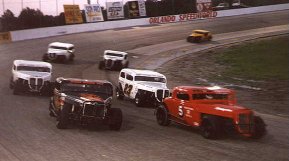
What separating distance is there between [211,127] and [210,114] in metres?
0.53

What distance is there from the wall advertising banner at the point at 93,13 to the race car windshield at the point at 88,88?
43.9m

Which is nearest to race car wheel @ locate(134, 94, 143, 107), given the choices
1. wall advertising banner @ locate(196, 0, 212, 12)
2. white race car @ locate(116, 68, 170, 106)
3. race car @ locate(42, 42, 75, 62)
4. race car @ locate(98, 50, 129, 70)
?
white race car @ locate(116, 68, 170, 106)

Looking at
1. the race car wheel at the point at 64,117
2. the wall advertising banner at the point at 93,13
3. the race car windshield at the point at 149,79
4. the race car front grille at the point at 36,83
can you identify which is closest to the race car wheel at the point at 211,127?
the race car wheel at the point at 64,117

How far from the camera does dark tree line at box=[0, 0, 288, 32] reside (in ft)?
186

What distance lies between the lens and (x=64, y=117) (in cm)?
1845

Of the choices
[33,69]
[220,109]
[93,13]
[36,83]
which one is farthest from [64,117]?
[93,13]

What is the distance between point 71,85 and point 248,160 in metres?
8.52

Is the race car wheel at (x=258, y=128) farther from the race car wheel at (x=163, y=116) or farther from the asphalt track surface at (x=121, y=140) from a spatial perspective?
the race car wheel at (x=163, y=116)

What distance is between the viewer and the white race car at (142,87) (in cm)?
2456

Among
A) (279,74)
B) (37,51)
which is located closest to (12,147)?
(279,74)

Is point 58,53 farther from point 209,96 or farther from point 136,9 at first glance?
point 136,9

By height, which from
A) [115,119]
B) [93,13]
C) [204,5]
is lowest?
[115,119]

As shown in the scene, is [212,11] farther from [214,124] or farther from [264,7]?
[214,124]

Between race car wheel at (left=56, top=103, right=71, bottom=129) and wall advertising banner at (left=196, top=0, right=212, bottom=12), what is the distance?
173 feet
